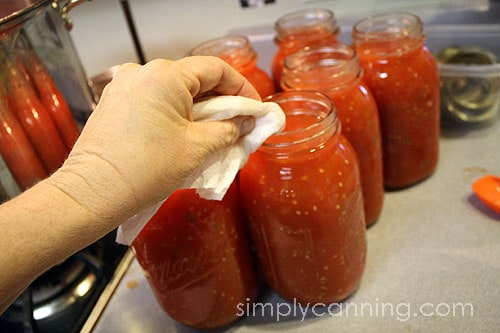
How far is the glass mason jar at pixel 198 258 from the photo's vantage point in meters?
0.48

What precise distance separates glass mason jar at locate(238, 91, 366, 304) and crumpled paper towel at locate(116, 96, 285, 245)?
34 millimetres

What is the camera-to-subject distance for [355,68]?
23.0 inches

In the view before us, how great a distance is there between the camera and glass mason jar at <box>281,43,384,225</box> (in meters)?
0.58

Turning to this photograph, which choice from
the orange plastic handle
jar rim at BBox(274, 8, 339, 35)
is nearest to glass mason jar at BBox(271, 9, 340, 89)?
jar rim at BBox(274, 8, 339, 35)

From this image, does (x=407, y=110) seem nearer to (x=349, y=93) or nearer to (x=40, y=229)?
(x=349, y=93)

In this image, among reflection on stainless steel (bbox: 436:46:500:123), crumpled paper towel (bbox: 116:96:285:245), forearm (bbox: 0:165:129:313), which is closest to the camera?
forearm (bbox: 0:165:129:313)

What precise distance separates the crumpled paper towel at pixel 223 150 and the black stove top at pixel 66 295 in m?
0.21

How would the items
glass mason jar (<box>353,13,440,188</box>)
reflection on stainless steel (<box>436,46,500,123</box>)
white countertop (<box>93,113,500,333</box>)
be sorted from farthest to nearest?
reflection on stainless steel (<box>436,46,500,123</box>)
glass mason jar (<box>353,13,440,188</box>)
white countertop (<box>93,113,500,333</box>)

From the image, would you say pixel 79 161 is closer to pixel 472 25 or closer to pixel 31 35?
pixel 31 35

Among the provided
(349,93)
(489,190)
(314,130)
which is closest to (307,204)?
(314,130)

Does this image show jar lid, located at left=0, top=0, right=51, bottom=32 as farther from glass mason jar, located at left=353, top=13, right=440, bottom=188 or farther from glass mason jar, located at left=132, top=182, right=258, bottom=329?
glass mason jar, located at left=353, top=13, right=440, bottom=188

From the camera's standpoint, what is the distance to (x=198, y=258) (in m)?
0.50

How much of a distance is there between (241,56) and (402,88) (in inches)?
9.0

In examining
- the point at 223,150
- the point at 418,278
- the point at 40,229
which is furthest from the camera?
the point at 418,278
